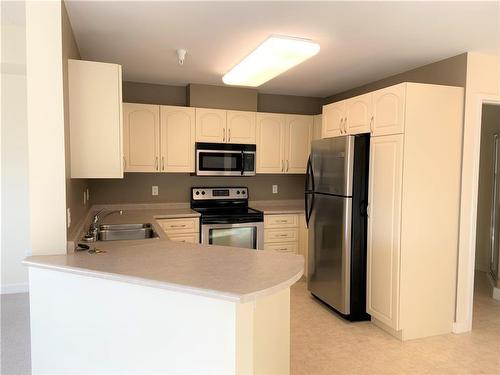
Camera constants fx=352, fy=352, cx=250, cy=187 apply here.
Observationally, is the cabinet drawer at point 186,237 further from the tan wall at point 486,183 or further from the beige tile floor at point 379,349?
the tan wall at point 486,183

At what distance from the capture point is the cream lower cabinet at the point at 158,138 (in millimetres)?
4102

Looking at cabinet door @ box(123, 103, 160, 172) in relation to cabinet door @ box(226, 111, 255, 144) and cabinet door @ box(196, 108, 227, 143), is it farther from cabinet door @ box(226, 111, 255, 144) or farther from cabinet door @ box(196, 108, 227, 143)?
cabinet door @ box(226, 111, 255, 144)

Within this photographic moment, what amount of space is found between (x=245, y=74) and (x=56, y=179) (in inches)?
69.4

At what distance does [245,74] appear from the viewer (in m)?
3.07

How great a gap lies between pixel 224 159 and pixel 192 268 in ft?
9.05

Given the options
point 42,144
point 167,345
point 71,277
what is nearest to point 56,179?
point 42,144

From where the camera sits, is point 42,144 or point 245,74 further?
point 245,74

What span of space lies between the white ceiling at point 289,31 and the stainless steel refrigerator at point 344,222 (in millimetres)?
816

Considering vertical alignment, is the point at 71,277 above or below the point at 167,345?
above

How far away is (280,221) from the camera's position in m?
4.51

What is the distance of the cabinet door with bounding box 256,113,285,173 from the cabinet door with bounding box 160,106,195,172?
901 mm

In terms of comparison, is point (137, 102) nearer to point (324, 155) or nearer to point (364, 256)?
point (324, 155)

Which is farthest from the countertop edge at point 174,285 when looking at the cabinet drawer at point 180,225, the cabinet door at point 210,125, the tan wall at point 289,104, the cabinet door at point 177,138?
the tan wall at point 289,104

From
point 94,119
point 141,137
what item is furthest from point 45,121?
point 141,137
